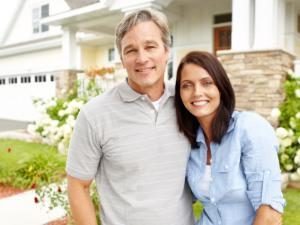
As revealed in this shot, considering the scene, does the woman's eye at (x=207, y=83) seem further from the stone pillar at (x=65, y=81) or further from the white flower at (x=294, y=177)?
the stone pillar at (x=65, y=81)

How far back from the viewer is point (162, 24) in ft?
6.26

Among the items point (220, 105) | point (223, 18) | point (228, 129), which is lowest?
point (228, 129)

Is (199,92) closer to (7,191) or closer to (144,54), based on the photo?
(144,54)

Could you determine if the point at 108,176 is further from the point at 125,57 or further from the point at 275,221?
the point at 275,221

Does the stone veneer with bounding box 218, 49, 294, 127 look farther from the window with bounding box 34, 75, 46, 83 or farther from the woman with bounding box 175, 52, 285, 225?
the window with bounding box 34, 75, 46, 83

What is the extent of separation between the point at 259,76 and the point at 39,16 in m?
15.2

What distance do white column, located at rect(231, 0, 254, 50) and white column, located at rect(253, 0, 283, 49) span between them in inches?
9.5

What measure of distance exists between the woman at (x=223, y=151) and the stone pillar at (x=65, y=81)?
10.9 meters

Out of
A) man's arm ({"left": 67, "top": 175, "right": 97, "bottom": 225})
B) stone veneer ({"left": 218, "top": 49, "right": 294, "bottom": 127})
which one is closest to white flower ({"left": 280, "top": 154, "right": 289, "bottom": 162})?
stone veneer ({"left": 218, "top": 49, "right": 294, "bottom": 127})

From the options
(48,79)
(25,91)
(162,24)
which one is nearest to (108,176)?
(162,24)

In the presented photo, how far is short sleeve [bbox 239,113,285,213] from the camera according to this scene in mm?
1722

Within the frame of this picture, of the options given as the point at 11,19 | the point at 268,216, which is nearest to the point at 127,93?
the point at 268,216

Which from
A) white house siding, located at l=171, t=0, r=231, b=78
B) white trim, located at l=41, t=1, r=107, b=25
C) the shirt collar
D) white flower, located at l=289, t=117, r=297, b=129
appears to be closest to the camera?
the shirt collar

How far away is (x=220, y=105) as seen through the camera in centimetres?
197
